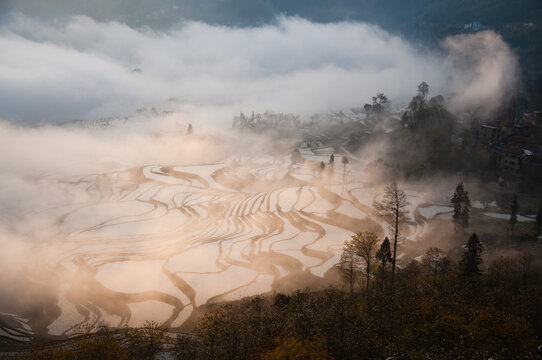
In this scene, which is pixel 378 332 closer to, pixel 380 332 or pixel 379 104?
pixel 380 332

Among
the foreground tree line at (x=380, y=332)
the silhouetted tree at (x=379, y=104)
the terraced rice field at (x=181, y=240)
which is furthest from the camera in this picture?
the silhouetted tree at (x=379, y=104)

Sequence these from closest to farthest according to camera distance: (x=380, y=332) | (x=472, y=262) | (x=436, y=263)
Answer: (x=380, y=332) < (x=472, y=262) < (x=436, y=263)

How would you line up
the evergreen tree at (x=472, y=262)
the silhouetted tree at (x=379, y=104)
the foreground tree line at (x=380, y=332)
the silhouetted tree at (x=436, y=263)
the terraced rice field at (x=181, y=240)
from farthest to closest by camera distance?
the silhouetted tree at (x=379, y=104)
the terraced rice field at (x=181, y=240)
the silhouetted tree at (x=436, y=263)
the evergreen tree at (x=472, y=262)
the foreground tree line at (x=380, y=332)


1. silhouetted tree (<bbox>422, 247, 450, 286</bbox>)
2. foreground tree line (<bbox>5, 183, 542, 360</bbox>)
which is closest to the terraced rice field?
foreground tree line (<bbox>5, 183, 542, 360</bbox>)

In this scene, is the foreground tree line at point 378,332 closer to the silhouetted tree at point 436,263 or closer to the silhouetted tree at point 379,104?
the silhouetted tree at point 436,263

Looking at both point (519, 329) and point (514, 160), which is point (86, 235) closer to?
Answer: point (519, 329)

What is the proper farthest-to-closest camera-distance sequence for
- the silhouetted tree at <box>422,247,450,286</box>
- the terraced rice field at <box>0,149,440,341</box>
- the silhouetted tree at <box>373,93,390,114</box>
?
the silhouetted tree at <box>373,93,390,114</box> → the terraced rice field at <box>0,149,440,341</box> → the silhouetted tree at <box>422,247,450,286</box>

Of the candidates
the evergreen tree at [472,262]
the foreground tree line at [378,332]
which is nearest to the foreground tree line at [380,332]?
the foreground tree line at [378,332]

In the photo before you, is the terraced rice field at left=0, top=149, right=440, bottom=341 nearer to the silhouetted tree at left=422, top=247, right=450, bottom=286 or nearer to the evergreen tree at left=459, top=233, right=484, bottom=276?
the silhouetted tree at left=422, top=247, right=450, bottom=286

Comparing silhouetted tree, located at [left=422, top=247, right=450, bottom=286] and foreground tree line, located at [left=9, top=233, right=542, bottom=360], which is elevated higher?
silhouetted tree, located at [left=422, top=247, right=450, bottom=286]

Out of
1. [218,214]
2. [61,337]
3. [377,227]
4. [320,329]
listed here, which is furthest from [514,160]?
[61,337]

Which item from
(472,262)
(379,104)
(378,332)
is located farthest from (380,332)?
(379,104)
